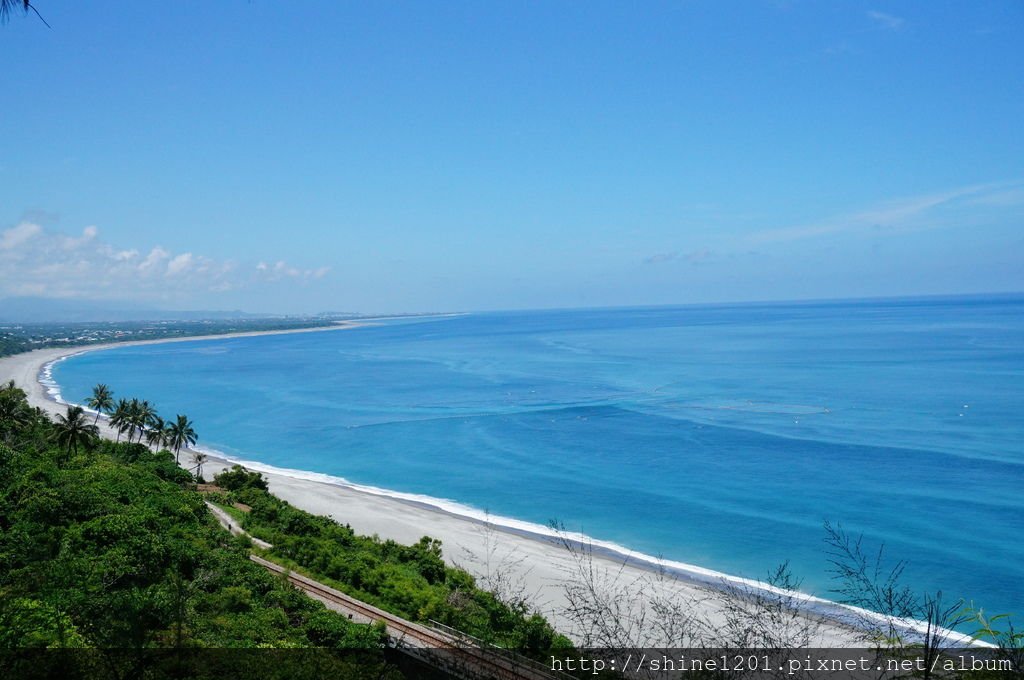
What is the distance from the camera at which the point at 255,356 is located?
143625mm

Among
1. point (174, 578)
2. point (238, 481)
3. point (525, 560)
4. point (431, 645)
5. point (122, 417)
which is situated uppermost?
point (174, 578)

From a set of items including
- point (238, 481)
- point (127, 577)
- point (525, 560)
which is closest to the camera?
point (127, 577)

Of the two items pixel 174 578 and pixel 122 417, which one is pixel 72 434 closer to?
pixel 122 417

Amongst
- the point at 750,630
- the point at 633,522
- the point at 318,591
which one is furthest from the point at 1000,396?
the point at 750,630

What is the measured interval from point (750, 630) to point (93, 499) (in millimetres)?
22354

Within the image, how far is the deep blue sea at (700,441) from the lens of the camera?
107 ft

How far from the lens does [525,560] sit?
29688mm

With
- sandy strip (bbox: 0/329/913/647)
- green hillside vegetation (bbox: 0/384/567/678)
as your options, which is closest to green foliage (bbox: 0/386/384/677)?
green hillside vegetation (bbox: 0/384/567/678)

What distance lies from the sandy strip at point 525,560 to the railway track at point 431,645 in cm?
275

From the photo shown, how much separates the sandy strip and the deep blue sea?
2356mm

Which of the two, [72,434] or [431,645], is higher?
[72,434]

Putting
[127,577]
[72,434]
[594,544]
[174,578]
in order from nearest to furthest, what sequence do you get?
[174,578]
[127,577]
[594,544]
[72,434]

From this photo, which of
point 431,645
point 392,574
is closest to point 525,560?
point 392,574

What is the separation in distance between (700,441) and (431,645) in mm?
39393
